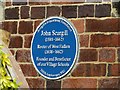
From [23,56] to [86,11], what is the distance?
0.71 meters

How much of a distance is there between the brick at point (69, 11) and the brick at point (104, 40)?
10.4 inches

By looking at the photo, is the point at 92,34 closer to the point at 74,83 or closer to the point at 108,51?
the point at 108,51

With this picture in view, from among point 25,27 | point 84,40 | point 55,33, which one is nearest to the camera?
point 84,40

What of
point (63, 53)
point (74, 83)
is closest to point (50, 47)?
point (63, 53)

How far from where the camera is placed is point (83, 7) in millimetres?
4074

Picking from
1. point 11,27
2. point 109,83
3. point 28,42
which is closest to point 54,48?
point 28,42

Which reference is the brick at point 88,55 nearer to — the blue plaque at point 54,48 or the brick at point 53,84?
the blue plaque at point 54,48

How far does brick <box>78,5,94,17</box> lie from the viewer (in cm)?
404

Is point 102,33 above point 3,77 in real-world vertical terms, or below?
above

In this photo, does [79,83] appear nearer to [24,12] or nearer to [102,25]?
[102,25]

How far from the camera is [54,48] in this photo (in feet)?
13.6

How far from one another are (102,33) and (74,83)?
1.63 ft

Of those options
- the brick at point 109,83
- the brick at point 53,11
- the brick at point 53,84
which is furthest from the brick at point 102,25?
the brick at point 53,84

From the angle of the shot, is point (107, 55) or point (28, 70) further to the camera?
point (28, 70)
